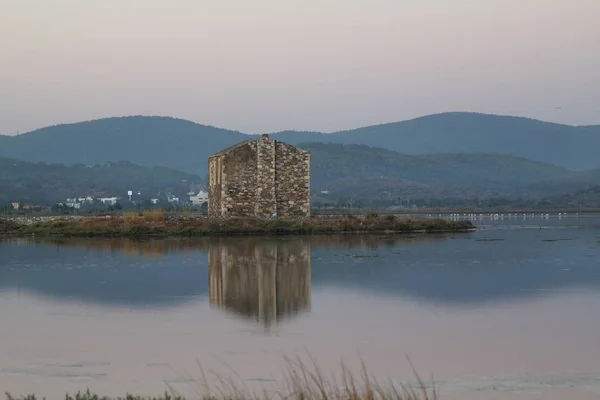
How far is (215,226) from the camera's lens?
42.5 meters

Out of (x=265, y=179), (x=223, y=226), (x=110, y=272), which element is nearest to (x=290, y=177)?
(x=265, y=179)

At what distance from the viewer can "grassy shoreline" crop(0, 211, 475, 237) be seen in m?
42.4

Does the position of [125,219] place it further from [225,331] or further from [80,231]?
[225,331]

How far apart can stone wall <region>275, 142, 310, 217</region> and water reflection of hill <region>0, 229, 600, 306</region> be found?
A: 20.5 ft

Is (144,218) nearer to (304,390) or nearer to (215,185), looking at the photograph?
(215,185)

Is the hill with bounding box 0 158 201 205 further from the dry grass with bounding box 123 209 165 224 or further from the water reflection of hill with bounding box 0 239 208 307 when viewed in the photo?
the water reflection of hill with bounding box 0 239 208 307

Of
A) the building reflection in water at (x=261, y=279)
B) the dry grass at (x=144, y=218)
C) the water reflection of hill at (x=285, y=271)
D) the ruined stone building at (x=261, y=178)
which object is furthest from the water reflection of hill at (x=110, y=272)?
the ruined stone building at (x=261, y=178)

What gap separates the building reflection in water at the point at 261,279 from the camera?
709 inches

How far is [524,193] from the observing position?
628ft

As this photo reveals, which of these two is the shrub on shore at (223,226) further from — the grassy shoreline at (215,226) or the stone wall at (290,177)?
the stone wall at (290,177)

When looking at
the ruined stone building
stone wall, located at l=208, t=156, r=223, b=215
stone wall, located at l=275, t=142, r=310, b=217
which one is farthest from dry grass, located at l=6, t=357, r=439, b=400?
stone wall, located at l=208, t=156, r=223, b=215

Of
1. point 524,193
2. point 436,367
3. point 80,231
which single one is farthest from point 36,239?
point 524,193

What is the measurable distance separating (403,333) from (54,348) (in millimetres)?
4935

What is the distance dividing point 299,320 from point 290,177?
29290mm
